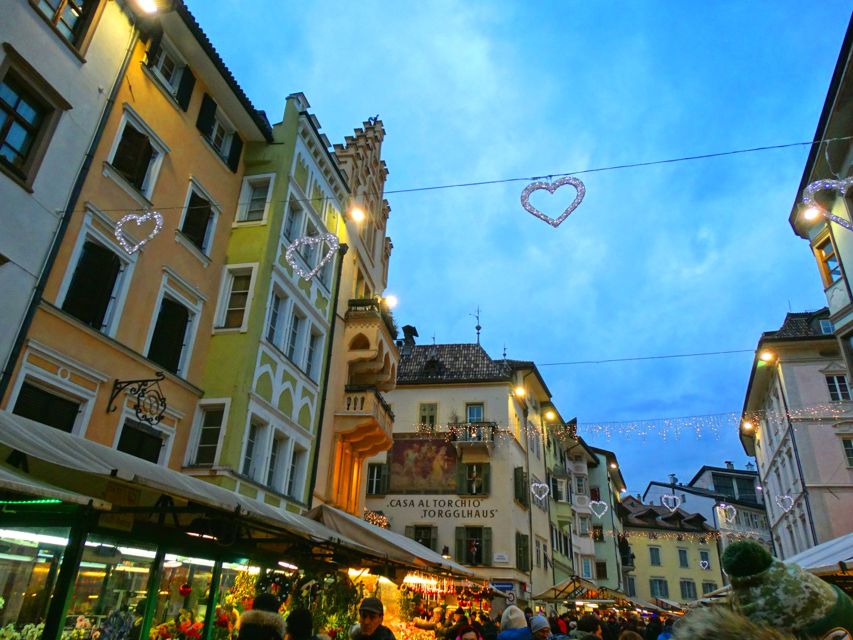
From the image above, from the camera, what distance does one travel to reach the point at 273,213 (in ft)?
53.9

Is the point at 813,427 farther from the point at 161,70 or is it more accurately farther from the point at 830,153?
the point at 161,70

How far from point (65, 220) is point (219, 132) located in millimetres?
6959

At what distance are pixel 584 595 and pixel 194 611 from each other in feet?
89.9

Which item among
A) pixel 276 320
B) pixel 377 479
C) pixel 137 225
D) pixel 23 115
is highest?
pixel 23 115

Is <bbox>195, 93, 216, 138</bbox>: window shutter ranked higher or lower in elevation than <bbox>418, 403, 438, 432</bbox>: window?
higher

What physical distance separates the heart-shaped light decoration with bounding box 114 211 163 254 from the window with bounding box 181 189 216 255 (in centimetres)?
142

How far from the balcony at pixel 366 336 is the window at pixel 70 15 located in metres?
12.0

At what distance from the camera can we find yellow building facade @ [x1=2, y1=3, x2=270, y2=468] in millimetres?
10789

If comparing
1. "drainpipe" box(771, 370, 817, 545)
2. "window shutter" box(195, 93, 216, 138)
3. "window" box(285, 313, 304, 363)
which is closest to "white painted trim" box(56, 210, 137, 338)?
"window shutter" box(195, 93, 216, 138)

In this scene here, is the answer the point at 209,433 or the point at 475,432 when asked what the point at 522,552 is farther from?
the point at 209,433

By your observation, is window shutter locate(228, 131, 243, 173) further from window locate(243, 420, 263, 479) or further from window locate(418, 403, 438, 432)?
window locate(418, 403, 438, 432)

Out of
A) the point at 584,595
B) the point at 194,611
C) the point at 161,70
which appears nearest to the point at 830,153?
the point at 161,70

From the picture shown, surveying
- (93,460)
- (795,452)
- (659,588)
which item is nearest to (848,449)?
(795,452)

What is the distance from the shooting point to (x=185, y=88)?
1468 cm
